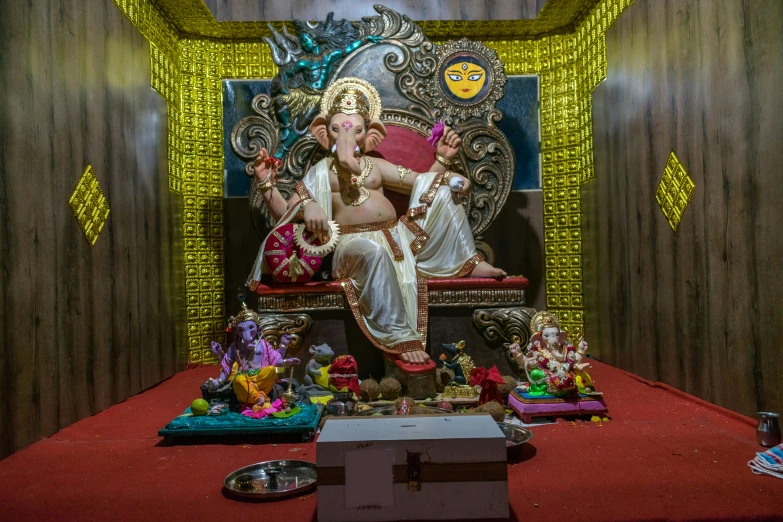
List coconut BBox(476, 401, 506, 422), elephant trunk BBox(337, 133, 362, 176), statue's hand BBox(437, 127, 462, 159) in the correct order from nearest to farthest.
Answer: coconut BBox(476, 401, 506, 422), elephant trunk BBox(337, 133, 362, 176), statue's hand BBox(437, 127, 462, 159)

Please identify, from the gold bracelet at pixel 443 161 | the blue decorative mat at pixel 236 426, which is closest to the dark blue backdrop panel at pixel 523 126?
the gold bracelet at pixel 443 161

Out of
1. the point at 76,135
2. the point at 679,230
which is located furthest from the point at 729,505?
the point at 76,135

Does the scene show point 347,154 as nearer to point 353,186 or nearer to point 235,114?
point 353,186

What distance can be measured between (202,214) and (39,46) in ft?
8.96

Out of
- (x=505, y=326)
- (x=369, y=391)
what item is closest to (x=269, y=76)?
(x=505, y=326)

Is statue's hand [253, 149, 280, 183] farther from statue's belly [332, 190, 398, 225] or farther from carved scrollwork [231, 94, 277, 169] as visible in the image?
carved scrollwork [231, 94, 277, 169]

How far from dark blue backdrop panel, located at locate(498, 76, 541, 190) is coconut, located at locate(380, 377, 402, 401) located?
2.95m

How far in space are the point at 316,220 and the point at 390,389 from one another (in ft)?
4.36

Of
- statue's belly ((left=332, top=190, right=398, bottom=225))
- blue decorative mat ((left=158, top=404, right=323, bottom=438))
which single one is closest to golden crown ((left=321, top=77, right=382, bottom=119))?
statue's belly ((left=332, top=190, right=398, bottom=225))

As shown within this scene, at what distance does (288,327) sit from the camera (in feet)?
13.9

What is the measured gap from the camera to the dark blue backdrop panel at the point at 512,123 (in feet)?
19.6

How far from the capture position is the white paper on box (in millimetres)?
1963

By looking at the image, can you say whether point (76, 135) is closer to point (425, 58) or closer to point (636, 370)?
point (425, 58)

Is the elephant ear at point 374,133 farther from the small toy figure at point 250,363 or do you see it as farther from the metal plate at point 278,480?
the metal plate at point 278,480
